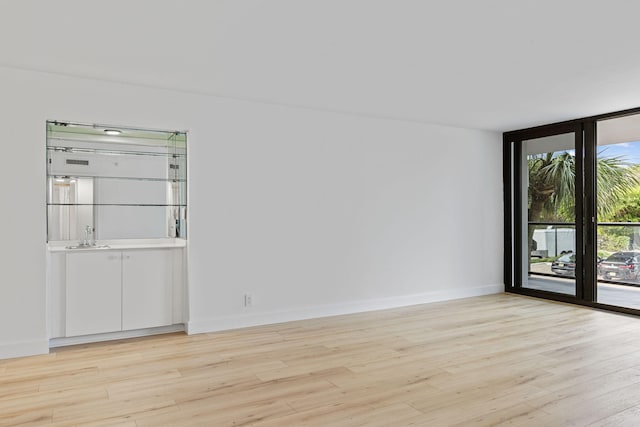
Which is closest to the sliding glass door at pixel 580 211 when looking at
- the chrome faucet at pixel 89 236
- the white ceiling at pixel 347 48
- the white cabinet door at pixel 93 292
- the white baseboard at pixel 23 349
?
the white ceiling at pixel 347 48

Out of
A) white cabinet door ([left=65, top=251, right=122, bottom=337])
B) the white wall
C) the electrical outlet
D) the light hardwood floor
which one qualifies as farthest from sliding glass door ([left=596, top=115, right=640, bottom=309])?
white cabinet door ([left=65, top=251, right=122, bottom=337])

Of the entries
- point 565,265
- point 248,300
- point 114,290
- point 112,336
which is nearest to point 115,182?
point 114,290

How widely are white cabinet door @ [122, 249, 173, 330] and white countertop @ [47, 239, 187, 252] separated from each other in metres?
0.08

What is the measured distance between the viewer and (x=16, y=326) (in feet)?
12.0

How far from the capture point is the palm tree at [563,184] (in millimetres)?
5355

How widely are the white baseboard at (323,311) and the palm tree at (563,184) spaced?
1.34m

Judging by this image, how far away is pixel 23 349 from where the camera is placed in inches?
144

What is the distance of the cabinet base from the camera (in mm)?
3937

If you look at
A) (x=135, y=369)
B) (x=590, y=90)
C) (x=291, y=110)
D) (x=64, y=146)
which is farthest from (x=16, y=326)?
(x=590, y=90)

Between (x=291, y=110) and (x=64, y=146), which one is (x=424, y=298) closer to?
(x=291, y=110)

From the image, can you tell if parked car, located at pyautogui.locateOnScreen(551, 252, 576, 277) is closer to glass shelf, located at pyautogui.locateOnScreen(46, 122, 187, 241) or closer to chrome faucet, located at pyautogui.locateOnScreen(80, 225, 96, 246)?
glass shelf, located at pyautogui.locateOnScreen(46, 122, 187, 241)

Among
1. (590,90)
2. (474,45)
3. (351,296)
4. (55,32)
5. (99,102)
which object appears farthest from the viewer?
(351,296)

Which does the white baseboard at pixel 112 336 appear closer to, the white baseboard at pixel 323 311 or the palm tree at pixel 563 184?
the white baseboard at pixel 323 311

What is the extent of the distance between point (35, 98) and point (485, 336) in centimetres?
451
